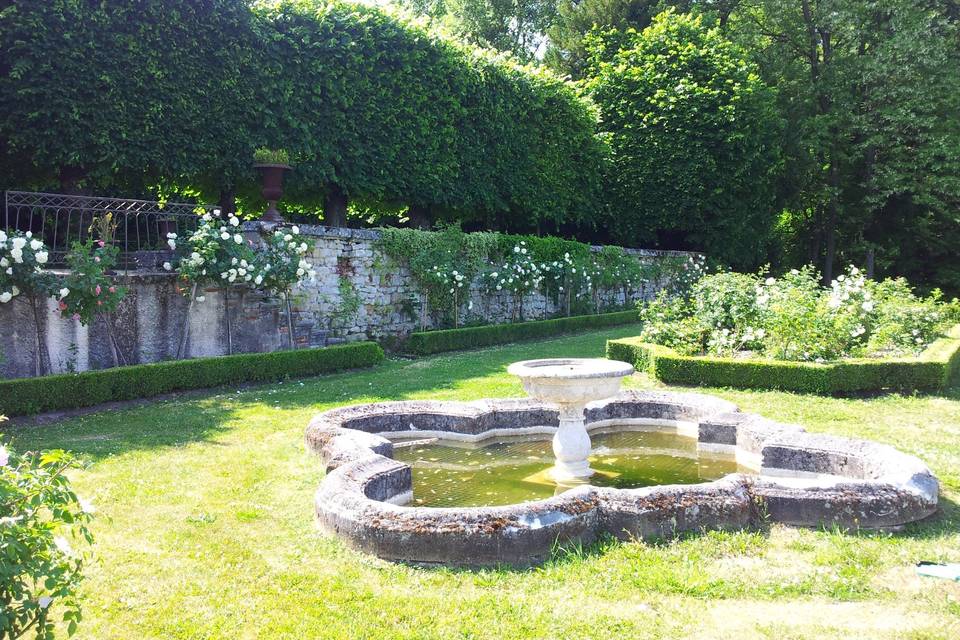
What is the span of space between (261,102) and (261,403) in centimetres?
661

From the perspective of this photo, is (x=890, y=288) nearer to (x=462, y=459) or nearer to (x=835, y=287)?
(x=835, y=287)

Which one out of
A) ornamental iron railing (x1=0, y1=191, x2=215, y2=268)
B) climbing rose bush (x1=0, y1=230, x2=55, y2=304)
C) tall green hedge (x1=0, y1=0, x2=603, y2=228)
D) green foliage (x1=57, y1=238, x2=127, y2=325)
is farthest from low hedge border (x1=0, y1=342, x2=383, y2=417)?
tall green hedge (x1=0, y1=0, x2=603, y2=228)

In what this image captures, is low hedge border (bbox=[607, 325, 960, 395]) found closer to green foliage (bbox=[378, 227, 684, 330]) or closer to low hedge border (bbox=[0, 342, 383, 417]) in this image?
low hedge border (bbox=[0, 342, 383, 417])

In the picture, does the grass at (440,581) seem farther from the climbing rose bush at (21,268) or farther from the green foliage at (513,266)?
the green foliage at (513,266)

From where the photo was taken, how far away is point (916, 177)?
2577cm

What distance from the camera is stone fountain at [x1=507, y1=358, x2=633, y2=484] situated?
19.2 ft

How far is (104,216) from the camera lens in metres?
10.2

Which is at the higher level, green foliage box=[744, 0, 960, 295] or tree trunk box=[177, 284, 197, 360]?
green foliage box=[744, 0, 960, 295]

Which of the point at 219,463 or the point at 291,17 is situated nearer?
the point at 219,463

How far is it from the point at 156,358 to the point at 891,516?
30.3ft

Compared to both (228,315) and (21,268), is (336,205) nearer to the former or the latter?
(228,315)

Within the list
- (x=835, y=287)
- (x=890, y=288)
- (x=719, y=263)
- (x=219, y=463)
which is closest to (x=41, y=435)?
(x=219, y=463)

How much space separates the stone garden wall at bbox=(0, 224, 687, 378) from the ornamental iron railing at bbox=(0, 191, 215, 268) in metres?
0.67

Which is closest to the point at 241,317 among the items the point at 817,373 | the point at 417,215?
the point at 417,215
